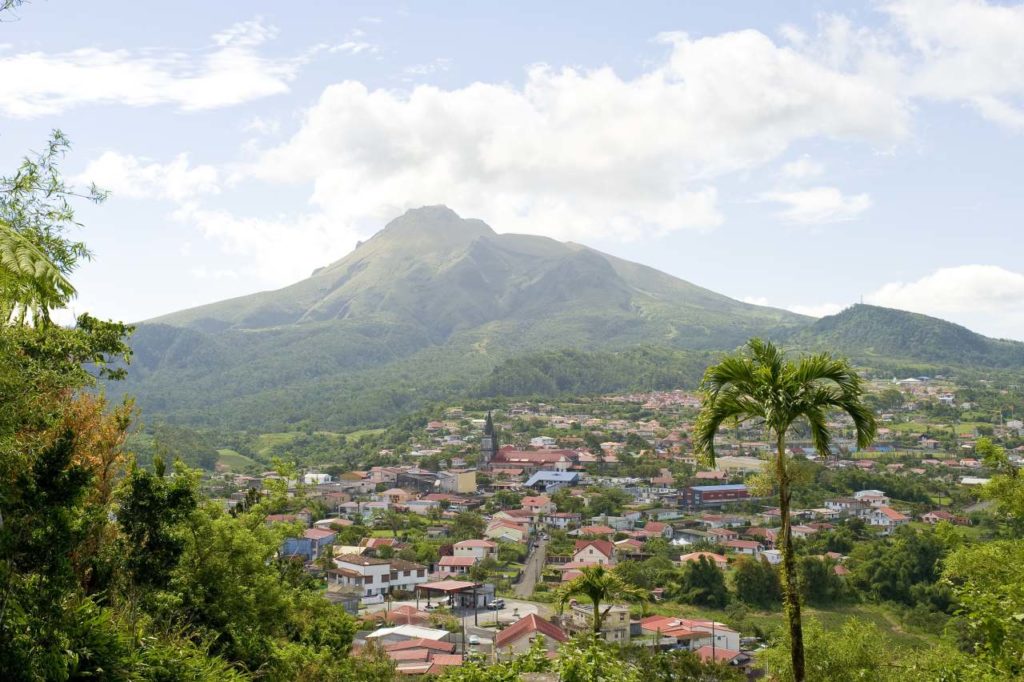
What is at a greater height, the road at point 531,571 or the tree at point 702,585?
the tree at point 702,585

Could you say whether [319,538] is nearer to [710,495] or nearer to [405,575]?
[405,575]

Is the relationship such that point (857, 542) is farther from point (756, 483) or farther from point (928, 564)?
point (756, 483)

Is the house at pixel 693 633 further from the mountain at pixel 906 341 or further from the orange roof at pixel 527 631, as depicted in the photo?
the mountain at pixel 906 341

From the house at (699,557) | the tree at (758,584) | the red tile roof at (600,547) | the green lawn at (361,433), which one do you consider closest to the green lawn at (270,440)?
the green lawn at (361,433)

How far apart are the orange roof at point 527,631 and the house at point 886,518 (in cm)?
3139

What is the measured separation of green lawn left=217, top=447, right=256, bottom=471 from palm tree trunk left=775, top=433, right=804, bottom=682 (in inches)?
3021

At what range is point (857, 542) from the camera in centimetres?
4388

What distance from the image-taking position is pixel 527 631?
82.1ft

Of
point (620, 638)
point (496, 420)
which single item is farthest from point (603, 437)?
point (620, 638)

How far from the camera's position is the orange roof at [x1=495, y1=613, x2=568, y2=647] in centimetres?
2499

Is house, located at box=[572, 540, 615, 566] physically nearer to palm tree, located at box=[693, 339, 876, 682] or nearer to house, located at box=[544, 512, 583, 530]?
house, located at box=[544, 512, 583, 530]

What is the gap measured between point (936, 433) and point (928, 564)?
53179mm

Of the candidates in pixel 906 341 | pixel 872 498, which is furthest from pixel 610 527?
pixel 906 341

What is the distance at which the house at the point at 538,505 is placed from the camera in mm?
55894
